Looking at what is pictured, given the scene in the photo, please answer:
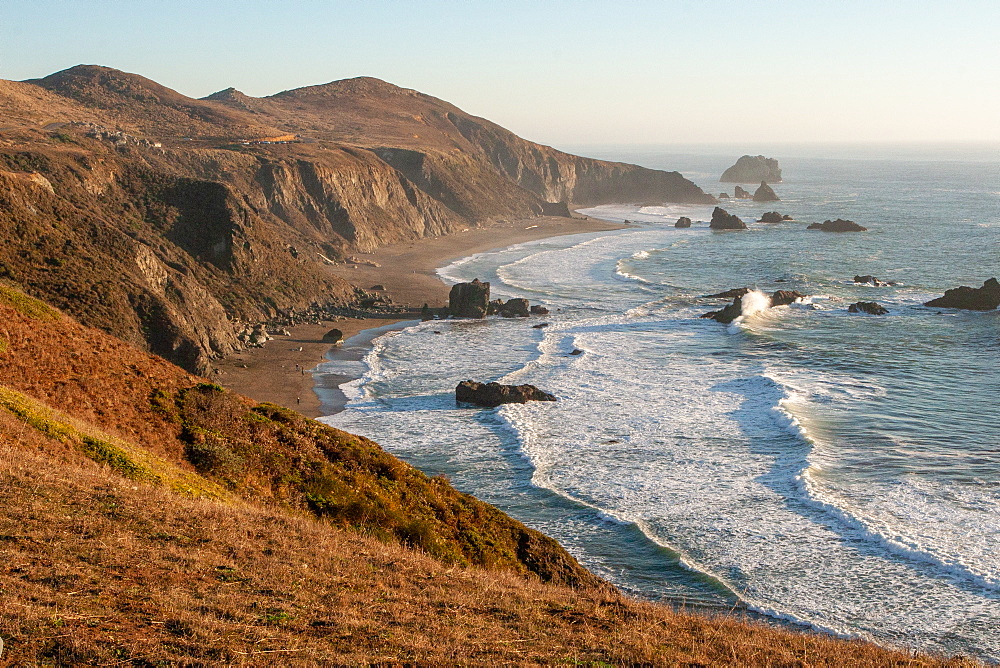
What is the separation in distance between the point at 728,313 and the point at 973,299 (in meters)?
18.7

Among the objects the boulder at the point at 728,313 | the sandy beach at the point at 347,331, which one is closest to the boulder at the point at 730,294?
the boulder at the point at 728,313

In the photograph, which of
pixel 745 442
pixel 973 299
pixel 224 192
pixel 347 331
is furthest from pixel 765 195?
pixel 745 442

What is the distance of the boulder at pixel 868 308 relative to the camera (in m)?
61.9

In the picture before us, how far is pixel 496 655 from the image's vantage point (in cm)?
1079

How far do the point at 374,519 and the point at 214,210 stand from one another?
47263mm

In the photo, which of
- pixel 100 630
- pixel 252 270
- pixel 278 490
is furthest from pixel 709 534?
pixel 252 270

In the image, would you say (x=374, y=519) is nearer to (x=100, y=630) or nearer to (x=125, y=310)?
(x=100, y=630)

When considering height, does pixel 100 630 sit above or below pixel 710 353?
above

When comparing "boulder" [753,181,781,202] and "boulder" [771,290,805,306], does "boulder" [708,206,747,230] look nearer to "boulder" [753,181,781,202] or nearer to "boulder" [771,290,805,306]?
"boulder" [753,181,781,202]

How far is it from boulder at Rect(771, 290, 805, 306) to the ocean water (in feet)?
4.13

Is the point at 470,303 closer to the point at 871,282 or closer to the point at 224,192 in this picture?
the point at 224,192

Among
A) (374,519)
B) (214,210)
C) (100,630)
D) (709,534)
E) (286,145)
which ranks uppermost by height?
(286,145)

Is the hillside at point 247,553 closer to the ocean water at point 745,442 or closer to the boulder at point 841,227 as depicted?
the ocean water at point 745,442

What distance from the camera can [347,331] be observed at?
56.9 m
